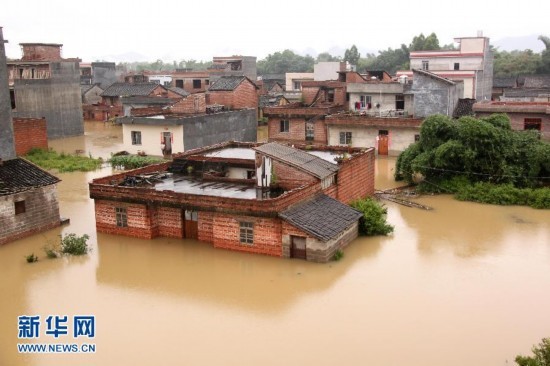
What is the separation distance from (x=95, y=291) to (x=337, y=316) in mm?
6904

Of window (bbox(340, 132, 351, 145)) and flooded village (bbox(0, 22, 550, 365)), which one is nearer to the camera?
flooded village (bbox(0, 22, 550, 365))

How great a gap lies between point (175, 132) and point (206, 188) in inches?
572

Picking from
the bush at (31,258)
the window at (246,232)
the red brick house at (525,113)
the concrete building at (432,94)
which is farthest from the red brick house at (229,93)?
the bush at (31,258)

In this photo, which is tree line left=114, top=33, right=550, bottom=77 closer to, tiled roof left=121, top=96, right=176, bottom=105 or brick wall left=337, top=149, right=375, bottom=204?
tiled roof left=121, top=96, right=176, bottom=105

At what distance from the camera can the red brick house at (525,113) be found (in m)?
31.1

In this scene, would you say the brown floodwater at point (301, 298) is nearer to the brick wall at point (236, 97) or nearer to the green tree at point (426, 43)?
the brick wall at point (236, 97)

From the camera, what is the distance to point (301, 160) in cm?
2136

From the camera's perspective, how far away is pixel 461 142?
26266mm

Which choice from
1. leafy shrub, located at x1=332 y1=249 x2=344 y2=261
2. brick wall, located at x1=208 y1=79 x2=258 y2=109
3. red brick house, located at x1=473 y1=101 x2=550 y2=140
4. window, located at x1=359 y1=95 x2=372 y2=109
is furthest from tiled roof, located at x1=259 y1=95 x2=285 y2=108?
leafy shrub, located at x1=332 y1=249 x2=344 y2=261

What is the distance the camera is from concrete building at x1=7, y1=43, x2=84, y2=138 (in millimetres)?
45250

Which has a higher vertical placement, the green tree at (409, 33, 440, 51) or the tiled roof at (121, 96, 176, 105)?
the green tree at (409, 33, 440, 51)

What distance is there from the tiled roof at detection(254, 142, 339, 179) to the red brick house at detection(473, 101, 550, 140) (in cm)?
1462

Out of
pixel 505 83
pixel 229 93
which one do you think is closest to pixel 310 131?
pixel 229 93

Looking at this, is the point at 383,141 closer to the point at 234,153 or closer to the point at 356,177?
the point at 356,177
